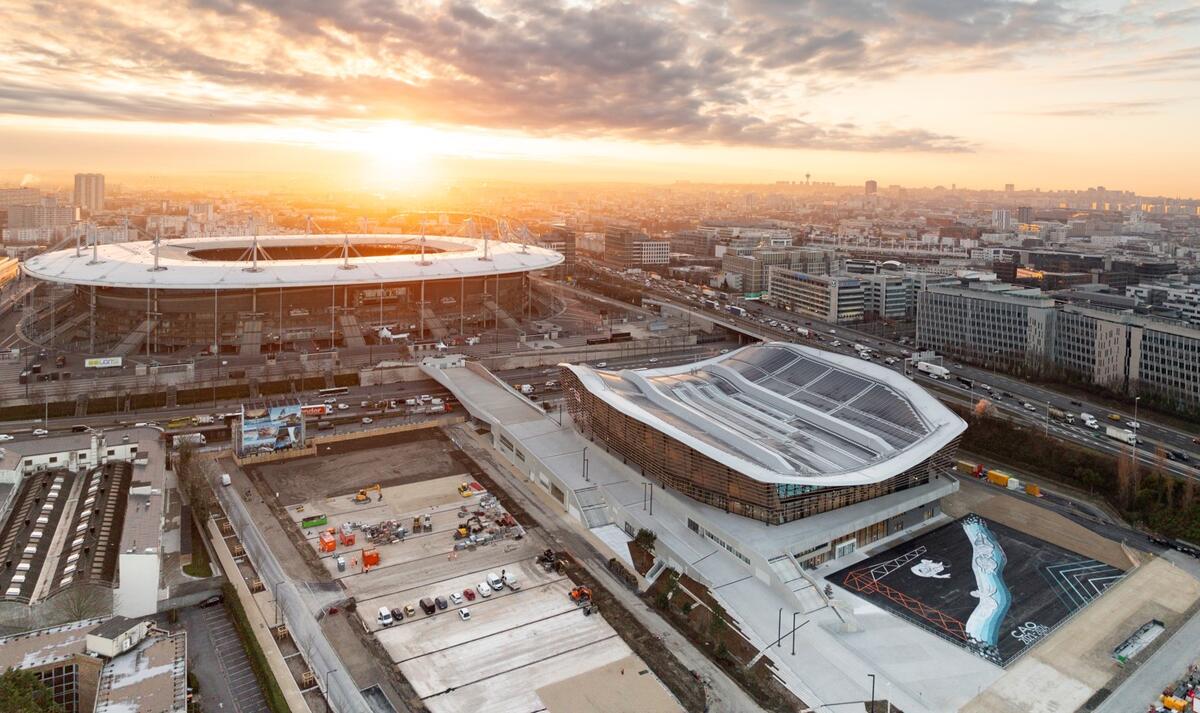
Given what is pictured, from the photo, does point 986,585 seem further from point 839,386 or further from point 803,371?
point 803,371

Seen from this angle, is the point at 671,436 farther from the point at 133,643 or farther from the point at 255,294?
the point at 255,294

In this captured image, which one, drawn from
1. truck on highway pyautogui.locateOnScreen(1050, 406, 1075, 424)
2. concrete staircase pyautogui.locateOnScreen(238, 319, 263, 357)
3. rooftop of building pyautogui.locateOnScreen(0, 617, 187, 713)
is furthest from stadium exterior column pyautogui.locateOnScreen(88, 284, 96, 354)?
truck on highway pyautogui.locateOnScreen(1050, 406, 1075, 424)

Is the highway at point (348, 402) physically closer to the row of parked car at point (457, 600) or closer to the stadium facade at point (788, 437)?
the stadium facade at point (788, 437)

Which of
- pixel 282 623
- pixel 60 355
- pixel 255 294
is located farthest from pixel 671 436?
pixel 60 355

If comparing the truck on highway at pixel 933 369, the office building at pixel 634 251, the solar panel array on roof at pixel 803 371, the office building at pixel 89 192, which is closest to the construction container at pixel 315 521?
the solar panel array on roof at pixel 803 371

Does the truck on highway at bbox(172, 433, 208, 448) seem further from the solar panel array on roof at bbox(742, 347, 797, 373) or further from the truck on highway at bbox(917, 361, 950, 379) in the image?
the truck on highway at bbox(917, 361, 950, 379)
